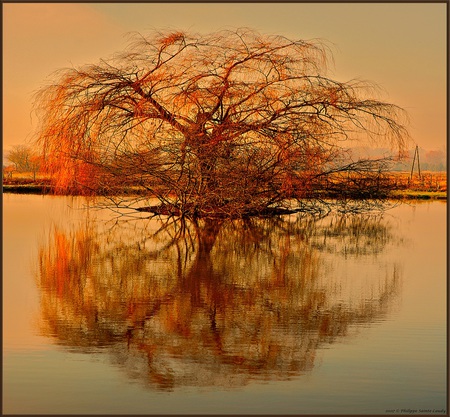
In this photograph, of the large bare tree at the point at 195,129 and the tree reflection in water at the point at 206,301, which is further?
the large bare tree at the point at 195,129

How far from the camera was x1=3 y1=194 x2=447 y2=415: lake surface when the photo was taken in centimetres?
467

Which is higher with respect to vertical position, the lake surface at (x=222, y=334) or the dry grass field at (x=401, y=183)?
the dry grass field at (x=401, y=183)

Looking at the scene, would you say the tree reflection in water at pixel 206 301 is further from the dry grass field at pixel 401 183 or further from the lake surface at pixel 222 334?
the dry grass field at pixel 401 183

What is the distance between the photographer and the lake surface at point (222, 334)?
467cm

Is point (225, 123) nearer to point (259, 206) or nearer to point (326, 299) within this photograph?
point (259, 206)

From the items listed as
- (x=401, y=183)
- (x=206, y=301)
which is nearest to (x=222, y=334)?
(x=206, y=301)

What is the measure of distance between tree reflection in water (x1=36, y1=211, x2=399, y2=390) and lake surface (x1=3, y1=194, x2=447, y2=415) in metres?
0.02

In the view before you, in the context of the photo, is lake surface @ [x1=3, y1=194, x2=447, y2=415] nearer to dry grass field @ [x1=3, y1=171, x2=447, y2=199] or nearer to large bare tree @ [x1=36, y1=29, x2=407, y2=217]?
large bare tree @ [x1=36, y1=29, x2=407, y2=217]

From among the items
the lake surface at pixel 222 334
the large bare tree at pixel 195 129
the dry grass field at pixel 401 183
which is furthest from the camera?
the dry grass field at pixel 401 183

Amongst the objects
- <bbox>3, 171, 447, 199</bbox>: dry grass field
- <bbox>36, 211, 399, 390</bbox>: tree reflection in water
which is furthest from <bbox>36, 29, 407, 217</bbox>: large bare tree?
<bbox>3, 171, 447, 199</bbox>: dry grass field

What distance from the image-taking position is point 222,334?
5973 mm

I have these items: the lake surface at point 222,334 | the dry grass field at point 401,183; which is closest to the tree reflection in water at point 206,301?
the lake surface at point 222,334

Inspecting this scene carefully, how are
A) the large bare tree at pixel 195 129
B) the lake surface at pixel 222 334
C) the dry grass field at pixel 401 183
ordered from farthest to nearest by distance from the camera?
the dry grass field at pixel 401 183 < the large bare tree at pixel 195 129 < the lake surface at pixel 222 334

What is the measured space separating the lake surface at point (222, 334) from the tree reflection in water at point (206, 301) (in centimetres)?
2
